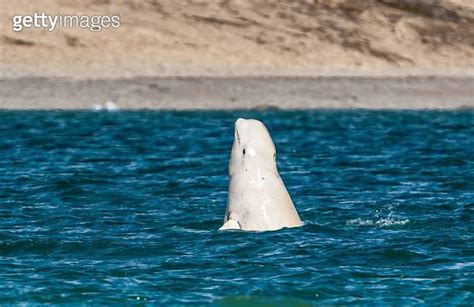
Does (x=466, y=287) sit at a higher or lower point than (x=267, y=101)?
higher

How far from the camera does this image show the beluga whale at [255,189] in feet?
49.5

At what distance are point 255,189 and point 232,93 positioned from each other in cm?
2089

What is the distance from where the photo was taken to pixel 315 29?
145 feet

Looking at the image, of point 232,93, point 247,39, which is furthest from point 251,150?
point 247,39

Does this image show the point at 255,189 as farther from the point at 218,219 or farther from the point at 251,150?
the point at 218,219

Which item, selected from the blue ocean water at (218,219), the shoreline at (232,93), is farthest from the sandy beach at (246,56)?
the blue ocean water at (218,219)

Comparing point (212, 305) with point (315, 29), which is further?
point (315, 29)

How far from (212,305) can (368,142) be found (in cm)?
1638

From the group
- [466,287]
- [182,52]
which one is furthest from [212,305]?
[182,52]

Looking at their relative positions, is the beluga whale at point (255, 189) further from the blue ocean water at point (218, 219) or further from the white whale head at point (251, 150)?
the blue ocean water at point (218, 219)

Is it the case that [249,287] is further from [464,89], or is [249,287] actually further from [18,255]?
[464,89]

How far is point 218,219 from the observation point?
16.8 metres

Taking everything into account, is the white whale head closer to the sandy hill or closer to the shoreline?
the shoreline

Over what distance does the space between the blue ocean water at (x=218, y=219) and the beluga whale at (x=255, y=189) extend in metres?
0.25
